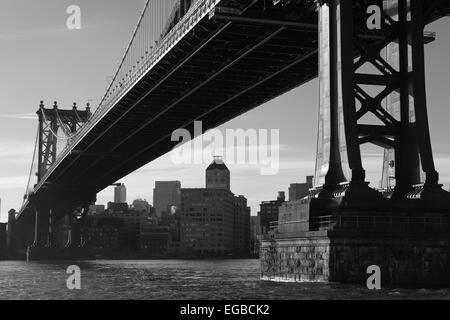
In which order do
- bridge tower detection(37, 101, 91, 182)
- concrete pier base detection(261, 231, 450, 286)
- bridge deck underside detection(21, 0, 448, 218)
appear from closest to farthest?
1. concrete pier base detection(261, 231, 450, 286)
2. bridge deck underside detection(21, 0, 448, 218)
3. bridge tower detection(37, 101, 91, 182)

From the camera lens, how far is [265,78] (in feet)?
220

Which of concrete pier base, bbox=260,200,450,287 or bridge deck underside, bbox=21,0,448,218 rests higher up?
bridge deck underside, bbox=21,0,448,218

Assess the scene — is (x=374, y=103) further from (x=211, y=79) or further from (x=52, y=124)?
(x=52, y=124)

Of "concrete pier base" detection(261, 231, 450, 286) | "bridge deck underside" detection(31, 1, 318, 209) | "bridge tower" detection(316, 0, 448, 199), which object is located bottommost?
"concrete pier base" detection(261, 231, 450, 286)

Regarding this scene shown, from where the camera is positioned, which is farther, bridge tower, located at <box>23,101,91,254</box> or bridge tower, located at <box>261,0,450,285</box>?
bridge tower, located at <box>23,101,91,254</box>

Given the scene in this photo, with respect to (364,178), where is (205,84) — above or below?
above

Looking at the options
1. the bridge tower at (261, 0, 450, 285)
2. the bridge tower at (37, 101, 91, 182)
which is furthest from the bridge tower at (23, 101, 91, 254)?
the bridge tower at (261, 0, 450, 285)

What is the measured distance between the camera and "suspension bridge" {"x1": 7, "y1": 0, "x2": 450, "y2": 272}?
127 feet

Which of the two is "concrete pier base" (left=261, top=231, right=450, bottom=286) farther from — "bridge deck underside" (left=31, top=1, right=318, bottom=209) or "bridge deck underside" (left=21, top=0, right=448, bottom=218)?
"bridge deck underside" (left=31, top=1, right=318, bottom=209)

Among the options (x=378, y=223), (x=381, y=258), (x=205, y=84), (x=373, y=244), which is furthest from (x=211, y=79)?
(x=381, y=258)

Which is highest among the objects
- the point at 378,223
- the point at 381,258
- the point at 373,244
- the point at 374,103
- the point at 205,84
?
the point at 205,84

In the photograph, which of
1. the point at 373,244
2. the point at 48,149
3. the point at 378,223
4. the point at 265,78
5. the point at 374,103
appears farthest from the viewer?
the point at 48,149
